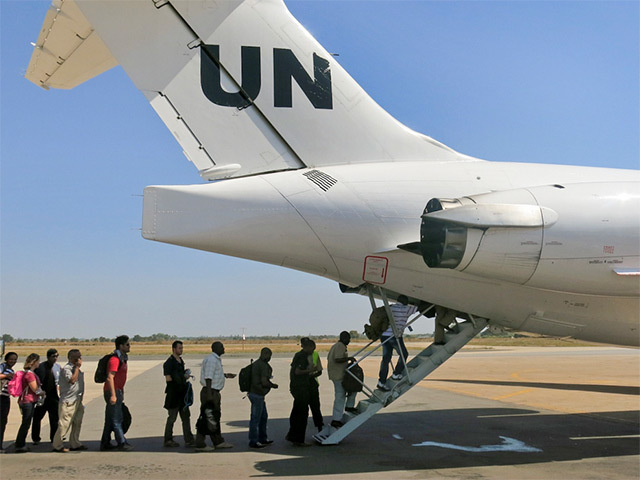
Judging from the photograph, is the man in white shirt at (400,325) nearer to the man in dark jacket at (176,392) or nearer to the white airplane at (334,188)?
the white airplane at (334,188)

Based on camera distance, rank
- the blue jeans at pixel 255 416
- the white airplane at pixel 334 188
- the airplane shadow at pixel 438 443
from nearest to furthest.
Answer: the white airplane at pixel 334 188 < the airplane shadow at pixel 438 443 < the blue jeans at pixel 255 416

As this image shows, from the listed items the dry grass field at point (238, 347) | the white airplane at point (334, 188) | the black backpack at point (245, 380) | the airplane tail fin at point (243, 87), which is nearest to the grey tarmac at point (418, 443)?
the black backpack at point (245, 380)

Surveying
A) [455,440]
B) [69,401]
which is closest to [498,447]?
[455,440]

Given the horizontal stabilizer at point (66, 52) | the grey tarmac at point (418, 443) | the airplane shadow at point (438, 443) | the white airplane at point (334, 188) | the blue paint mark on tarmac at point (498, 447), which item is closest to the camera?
the grey tarmac at point (418, 443)

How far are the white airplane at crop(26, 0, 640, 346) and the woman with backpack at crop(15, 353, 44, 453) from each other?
10.1 feet

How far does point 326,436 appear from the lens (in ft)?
30.5

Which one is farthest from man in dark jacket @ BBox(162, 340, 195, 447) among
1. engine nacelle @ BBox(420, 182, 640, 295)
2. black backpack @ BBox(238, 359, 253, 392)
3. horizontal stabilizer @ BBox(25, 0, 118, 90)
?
horizontal stabilizer @ BBox(25, 0, 118, 90)

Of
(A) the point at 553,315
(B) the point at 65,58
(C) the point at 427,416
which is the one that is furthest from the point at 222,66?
(C) the point at 427,416

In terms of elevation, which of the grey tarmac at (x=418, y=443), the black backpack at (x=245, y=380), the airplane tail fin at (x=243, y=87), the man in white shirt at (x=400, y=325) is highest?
the airplane tail fin at (x=243, y=87)

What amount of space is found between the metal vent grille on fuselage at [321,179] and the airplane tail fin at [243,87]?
0.26m

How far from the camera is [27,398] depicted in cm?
898

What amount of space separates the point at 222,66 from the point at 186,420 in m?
5.42

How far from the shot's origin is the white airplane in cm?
786

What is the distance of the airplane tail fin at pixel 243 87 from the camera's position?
8.70 meters
